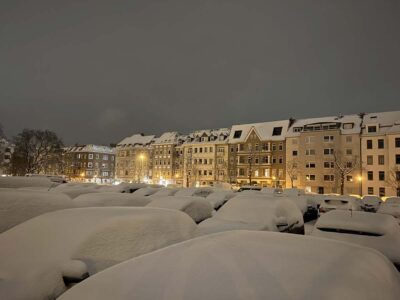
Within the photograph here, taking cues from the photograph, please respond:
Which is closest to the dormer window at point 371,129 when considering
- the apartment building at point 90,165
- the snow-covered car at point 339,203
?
the snow-covered car at point 339,203

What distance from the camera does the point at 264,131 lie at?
67875mm

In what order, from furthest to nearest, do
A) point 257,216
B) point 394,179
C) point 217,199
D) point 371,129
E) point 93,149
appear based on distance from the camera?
point 93,149 < point 371,129 < point 394,179 < point 217,199 < point 257,216

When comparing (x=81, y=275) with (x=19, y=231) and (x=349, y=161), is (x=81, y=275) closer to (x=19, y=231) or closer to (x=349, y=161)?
(x=19, y=231)

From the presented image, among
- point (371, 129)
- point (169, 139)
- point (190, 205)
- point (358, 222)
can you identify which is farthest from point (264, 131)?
point (358, 222)

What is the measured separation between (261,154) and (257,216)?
59.2 m

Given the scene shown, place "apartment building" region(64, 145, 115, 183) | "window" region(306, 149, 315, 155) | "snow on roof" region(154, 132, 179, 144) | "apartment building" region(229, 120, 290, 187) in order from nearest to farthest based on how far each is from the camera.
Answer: "window" region(306, 149, 315, 155), "apartment building" region(229, 120, 290, 187), "snow on roof" region(154, 132, 179, 144), "apartment building" region(64, 145, 115, 183)

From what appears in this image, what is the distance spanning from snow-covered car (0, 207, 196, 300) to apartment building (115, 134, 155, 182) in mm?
83685

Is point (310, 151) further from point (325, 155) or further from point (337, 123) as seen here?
point (337, 123)

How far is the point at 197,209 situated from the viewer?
35.0 feet

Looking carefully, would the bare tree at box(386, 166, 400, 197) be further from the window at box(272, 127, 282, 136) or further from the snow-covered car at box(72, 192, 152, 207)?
the snow-covered car at box(72, 192, 152, 207)

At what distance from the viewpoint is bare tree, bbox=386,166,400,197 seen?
154ft

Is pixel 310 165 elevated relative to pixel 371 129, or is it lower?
lower

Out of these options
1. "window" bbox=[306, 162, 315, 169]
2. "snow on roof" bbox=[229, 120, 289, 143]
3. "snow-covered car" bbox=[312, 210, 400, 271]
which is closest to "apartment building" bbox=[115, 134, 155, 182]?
"snow on roof" bbox=[229, 120, 289, 143]

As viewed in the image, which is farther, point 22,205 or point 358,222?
point 358,222
